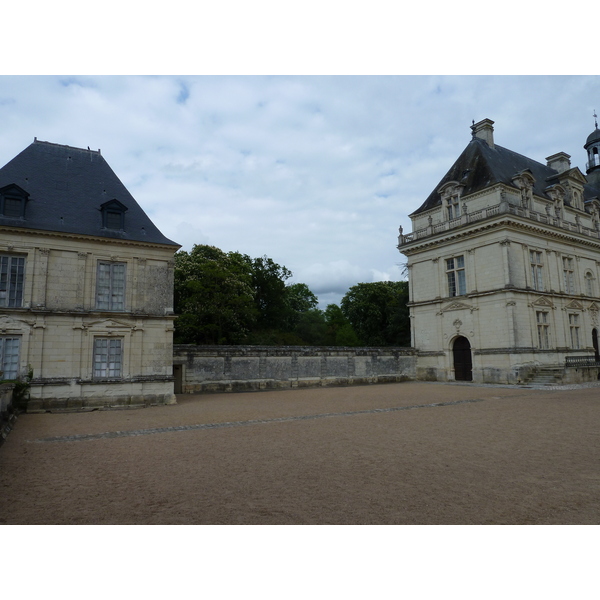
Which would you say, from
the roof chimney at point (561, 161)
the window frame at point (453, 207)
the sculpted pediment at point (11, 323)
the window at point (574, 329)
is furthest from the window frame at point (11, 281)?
the roof chimney at point (561, 161)

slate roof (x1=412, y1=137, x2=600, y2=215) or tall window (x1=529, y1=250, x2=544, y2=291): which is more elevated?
slate roof (x1=412, y1=137, x2=600, y2=215)

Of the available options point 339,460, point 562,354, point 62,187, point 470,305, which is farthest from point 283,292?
point 339,460

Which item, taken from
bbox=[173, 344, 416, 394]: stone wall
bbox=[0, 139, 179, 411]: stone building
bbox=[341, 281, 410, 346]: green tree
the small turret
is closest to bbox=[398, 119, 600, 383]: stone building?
bbox=[173, 344, 416, 394]: stone wall

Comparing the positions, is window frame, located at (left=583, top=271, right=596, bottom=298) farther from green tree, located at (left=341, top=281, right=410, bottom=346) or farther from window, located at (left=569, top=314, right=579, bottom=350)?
green tree, located at (left=341, top=281, right=410, bottom=346)

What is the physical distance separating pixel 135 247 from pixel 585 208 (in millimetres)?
29109

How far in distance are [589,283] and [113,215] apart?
2844 centimetres

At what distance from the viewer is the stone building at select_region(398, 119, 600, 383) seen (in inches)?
941

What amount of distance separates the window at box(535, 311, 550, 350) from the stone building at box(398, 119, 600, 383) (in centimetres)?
6

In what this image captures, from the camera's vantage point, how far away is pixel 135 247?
16.5 metres

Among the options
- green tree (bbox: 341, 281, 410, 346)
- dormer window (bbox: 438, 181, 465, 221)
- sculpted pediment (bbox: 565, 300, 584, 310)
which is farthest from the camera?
green tree (bbox: 341, 281, 410, 346)

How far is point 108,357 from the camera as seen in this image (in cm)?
1571

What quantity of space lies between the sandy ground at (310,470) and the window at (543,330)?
1424 cm

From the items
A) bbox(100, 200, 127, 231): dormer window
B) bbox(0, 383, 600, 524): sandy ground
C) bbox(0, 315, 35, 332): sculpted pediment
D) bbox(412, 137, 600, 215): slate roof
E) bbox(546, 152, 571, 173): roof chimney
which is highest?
bbox(546, 152, 571, 173): roof chimney

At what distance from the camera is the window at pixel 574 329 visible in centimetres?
2658
